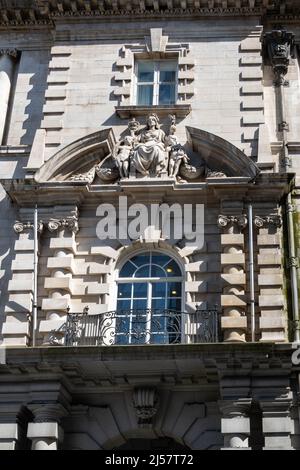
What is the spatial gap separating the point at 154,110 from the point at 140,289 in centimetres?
543

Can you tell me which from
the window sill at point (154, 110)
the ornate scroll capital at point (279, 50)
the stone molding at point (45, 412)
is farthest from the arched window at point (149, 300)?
the ornate scroll capital at point (279, 50)

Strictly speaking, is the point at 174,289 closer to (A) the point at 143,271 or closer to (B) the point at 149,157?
(A) the point at 143,271

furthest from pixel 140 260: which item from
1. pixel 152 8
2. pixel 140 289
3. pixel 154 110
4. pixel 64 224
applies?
pixel 152 8

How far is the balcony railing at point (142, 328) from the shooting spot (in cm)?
Answer: 1853

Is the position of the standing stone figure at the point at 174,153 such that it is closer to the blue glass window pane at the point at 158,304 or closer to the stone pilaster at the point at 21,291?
the blue glass window pane at the point at 158,304

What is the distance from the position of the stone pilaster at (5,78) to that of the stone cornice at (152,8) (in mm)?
1486

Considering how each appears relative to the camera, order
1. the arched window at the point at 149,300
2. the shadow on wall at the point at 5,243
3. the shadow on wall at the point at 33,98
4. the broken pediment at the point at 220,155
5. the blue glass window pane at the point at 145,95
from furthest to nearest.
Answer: the blue glass window pane at the point at 145,95
the shadow on wall at the point at 33,98
the broken pediment at the point at 220,155
the shadow on wall at the point at 5,243
the arched window at the point at 149,300

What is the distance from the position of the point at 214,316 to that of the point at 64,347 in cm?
376

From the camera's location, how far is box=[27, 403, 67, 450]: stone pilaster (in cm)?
1744

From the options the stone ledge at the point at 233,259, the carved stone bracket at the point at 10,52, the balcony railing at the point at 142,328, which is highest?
the carved stone bracket at the point at 10,52

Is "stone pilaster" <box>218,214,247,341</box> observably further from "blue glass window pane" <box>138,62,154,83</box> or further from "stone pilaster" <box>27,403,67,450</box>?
"blue glass window pane" <box>138,62,154,83</box>

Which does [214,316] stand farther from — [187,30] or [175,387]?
[187,30]

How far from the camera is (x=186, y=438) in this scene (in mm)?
18188

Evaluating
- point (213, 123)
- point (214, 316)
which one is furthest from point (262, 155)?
point (214, 316)
